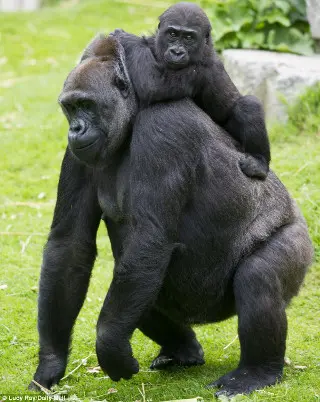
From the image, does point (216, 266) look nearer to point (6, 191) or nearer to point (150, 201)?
point (150, 201)

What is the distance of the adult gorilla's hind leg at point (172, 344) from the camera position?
5.11 m

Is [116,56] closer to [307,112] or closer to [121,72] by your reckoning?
[121,72]

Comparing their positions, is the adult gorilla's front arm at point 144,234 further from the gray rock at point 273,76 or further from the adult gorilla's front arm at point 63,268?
the gray rock at point 273,76

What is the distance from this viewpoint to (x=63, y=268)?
15.3 feet

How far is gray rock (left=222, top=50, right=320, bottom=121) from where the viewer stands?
796 cm

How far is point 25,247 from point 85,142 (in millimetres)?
2841

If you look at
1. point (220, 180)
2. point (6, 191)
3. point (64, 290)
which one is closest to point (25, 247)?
point (6, 191)

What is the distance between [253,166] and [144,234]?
2.54 feet

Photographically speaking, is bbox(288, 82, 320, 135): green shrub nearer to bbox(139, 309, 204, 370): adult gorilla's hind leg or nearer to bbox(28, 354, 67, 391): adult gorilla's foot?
bbox(139, 309, 204, 370): adult gorilla's hind leg

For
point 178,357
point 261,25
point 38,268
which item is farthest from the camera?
point 261,25

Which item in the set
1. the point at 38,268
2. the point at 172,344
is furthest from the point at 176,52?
the point at 38,268

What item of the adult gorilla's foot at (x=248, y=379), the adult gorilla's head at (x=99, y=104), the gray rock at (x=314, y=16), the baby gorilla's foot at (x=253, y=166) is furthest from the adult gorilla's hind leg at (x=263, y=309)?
the gray rock at (x=314, y=16)

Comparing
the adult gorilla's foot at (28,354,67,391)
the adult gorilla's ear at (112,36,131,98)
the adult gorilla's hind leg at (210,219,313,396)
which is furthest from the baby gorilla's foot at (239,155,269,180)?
the adult gorilla's foot at (28,354,67,391)

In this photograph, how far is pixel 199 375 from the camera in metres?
4.96
